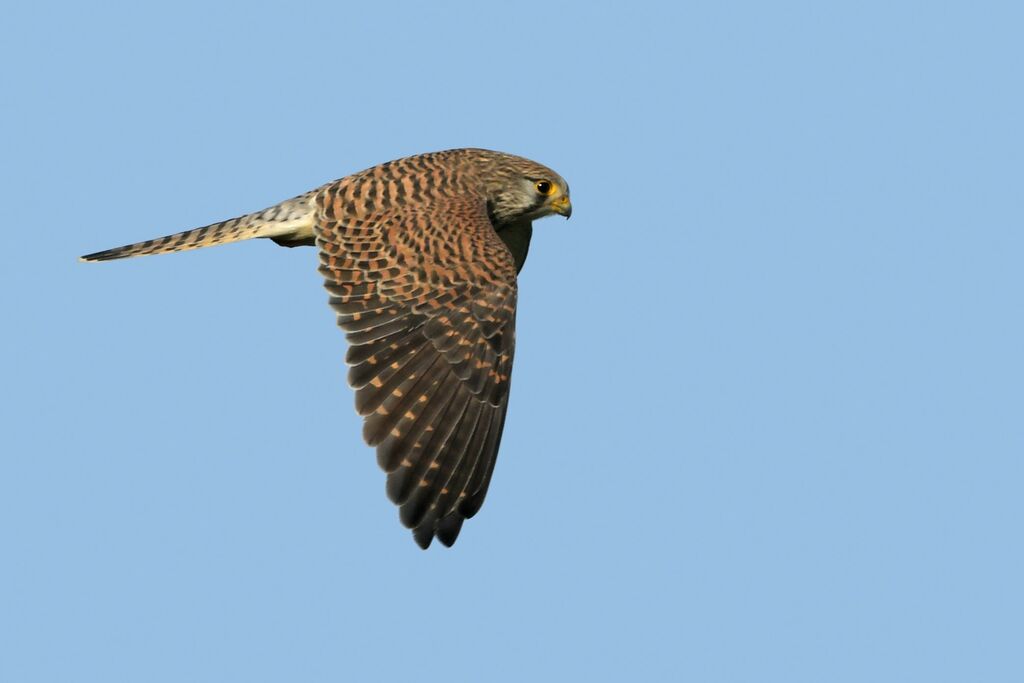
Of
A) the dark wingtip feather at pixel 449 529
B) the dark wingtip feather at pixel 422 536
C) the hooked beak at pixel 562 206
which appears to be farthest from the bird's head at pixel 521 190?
the dark wingtip feather at pixel 422 536

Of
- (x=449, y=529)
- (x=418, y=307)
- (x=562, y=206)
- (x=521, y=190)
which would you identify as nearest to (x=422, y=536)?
(x=449, y=529)

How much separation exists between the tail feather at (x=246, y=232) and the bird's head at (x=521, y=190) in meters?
1.19

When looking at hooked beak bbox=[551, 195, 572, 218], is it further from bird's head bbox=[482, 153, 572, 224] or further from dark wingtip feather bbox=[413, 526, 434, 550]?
dark wingtip feather bbox=[413, 526, 434, 550]

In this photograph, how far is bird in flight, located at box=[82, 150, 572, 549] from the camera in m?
7.69

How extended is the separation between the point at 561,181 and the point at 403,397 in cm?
260

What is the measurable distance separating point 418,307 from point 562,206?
2.07 metres

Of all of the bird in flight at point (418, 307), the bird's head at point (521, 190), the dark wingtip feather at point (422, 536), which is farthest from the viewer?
the bird's head at point (521, 190)

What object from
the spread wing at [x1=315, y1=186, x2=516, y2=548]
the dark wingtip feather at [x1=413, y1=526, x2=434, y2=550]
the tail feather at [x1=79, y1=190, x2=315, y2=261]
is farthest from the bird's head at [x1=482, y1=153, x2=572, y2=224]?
the dark wingtip feather at [x1=413, y1=526, x2=434, y2=550]

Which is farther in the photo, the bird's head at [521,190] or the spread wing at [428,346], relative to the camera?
the bird's head at [521,190]

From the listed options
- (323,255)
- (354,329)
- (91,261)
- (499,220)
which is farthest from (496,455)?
(91,261)

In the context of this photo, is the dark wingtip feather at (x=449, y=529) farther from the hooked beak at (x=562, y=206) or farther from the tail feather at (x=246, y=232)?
the hooked beak at (x=562, y=206)

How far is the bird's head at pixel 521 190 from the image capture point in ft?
31.1

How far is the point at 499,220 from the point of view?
9.66 m

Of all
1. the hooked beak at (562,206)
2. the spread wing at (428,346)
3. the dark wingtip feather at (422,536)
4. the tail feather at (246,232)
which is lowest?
the dark wingtip feather at (422,536)
